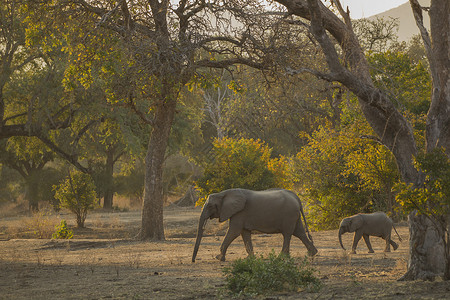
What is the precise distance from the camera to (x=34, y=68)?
2494 centimetres

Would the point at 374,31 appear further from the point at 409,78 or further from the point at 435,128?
the point at 435,128

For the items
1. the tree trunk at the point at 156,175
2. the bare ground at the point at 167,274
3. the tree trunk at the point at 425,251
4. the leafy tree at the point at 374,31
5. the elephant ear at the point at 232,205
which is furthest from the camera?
the leafy tree at the point at 374,31

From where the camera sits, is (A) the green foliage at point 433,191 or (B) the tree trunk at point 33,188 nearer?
(A) the green foliage at point 433,191

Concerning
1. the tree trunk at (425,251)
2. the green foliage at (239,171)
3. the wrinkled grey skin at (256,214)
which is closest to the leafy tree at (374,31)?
the green foliage at (239,171)

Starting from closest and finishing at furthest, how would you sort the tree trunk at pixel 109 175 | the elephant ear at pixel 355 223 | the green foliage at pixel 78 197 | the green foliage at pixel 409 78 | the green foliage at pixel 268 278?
the green foliage at pixel 268 278
the elephant ear at pixel 355 223
the green foliage at pixel 409 78
the green foliage at pixel 78 197
the tree trunk at pixel 109 175

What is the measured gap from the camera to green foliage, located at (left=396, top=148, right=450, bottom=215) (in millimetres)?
6707

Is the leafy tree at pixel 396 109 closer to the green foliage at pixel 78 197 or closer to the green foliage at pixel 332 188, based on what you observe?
the green foliage at pixel 332 188

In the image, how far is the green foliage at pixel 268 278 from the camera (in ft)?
23.6

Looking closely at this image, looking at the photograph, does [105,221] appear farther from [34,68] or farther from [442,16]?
[442,16]

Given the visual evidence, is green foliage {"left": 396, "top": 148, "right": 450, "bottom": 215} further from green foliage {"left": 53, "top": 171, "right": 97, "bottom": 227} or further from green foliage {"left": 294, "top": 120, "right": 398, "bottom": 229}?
green foliage {"left": 53, "top": 171, "right": 97, "bottom": 227}

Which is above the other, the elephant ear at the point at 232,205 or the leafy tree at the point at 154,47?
the leafy tree at the point at 154,47

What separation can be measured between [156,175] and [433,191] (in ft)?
39.5

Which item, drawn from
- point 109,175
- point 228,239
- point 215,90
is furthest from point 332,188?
point 109,175

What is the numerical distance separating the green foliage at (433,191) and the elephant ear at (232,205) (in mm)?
4665
